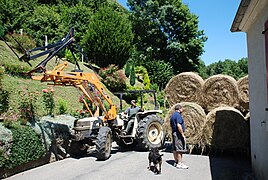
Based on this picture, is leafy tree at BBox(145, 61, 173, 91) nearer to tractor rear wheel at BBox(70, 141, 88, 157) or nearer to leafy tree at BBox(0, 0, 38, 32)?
leafy tree at BBox(0, 0, 38, 32)

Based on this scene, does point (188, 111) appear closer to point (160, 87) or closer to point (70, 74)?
point (70, 74)

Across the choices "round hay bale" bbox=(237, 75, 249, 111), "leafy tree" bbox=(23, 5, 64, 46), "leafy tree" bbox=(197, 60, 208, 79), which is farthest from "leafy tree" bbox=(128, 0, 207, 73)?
"round hay bale" bbox=(237, 75, 249, 111)

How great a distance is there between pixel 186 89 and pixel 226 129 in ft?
6.49

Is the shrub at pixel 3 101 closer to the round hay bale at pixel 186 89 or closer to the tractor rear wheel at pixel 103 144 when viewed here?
the tractor rear wheel at pixel 103 144

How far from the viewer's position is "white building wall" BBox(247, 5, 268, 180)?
4828mm

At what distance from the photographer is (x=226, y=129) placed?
780 cm

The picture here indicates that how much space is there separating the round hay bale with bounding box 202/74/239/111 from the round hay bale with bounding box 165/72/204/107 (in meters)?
0.31

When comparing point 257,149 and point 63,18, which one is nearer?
point 257,149

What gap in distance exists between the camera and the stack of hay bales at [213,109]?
774cm

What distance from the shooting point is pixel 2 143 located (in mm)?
6160

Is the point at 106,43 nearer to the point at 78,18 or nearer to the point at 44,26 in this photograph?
the point at 44,26

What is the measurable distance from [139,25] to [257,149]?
29825 millimetres

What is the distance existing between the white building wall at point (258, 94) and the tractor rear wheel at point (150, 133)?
374 centimetres

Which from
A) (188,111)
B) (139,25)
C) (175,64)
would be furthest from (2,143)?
(139,25)
